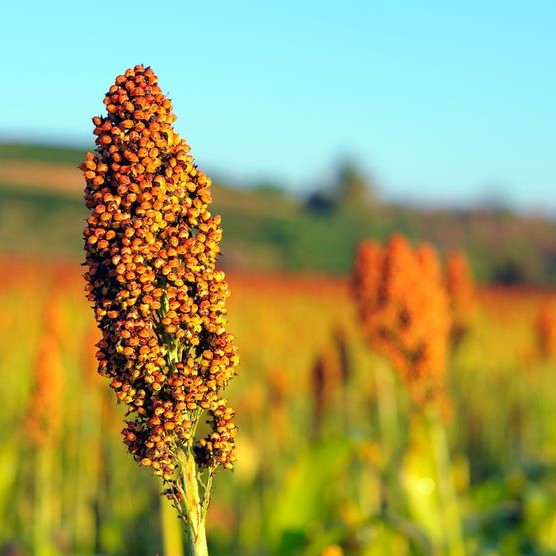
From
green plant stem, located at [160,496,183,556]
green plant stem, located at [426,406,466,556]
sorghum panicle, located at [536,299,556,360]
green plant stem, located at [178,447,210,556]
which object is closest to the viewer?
green plant stem, located at [178,447,210,556]

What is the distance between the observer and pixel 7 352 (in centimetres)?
1135

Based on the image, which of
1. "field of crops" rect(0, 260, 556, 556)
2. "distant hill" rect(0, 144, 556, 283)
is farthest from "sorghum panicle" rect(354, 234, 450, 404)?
"distant hill" rect(0, 144, 556, 283)

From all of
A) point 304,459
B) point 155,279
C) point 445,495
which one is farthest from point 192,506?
point 445,495

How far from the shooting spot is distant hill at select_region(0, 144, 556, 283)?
35781 mm

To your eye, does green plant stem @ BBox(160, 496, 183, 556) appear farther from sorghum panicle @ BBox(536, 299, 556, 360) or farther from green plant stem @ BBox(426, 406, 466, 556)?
sorghum panicle @ BBox(536, 299, 556, 360)

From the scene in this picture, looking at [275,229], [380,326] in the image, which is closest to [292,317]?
[380,326]

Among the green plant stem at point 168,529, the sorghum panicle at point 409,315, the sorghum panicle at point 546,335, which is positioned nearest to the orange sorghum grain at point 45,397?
the green plant stem at point 168,529

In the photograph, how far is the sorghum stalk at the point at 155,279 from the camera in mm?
1644

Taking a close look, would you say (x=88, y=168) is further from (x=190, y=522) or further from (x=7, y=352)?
(x=7, y=352)

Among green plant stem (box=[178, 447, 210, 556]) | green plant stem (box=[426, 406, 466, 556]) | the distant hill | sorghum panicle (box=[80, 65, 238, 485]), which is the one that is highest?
the distant hill

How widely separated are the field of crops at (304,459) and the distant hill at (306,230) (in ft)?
63.5

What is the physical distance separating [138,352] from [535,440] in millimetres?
9142

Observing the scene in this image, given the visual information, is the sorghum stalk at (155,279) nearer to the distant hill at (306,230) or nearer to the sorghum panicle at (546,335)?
the sorghum panicle at (546,335)

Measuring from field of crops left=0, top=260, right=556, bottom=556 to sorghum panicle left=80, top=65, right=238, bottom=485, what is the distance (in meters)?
1.20
